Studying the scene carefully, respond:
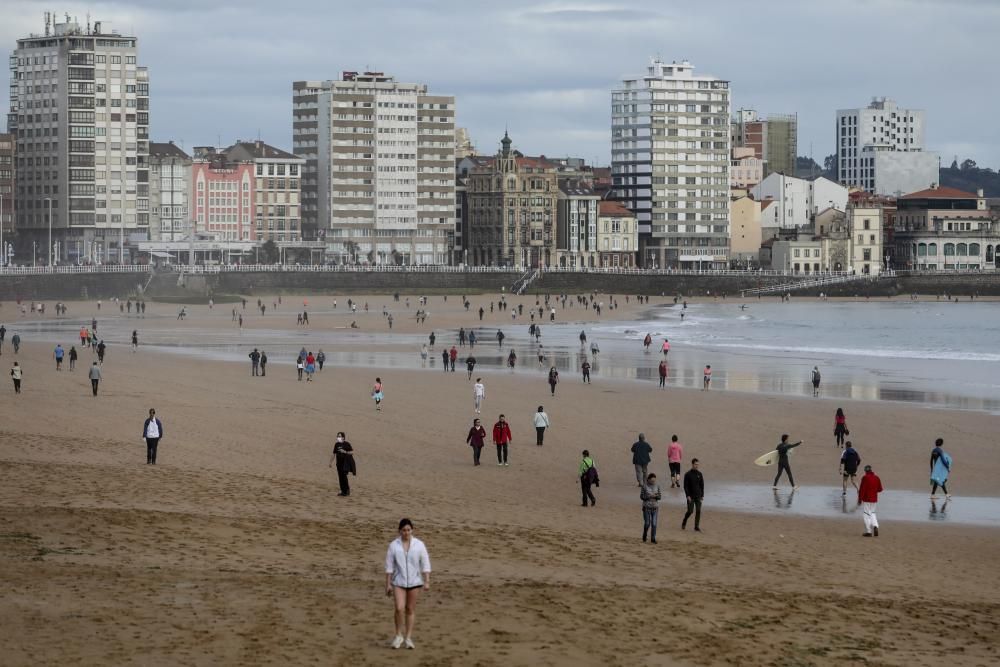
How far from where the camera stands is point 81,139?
13362cm

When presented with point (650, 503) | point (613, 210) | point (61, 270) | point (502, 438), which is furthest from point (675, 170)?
point (650, 503)

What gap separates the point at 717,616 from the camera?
44.6ft

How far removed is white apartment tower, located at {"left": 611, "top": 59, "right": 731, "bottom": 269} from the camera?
158125 millimetres

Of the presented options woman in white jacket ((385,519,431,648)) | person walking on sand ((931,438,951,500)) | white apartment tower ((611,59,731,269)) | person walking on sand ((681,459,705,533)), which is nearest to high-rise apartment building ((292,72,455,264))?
white apartment tower ((611,59,731,269))

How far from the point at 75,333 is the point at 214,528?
55.5 metres

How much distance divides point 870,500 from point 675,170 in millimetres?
141741

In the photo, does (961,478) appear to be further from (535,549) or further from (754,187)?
(754,187)

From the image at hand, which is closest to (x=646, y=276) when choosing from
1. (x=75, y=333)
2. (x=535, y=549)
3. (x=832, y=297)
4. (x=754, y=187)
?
(x=832, y=297)

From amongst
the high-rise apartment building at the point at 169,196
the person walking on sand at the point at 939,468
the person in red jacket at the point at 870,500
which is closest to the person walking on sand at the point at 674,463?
the person walking on sand at the point at 939,468

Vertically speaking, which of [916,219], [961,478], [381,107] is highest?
[381,107]

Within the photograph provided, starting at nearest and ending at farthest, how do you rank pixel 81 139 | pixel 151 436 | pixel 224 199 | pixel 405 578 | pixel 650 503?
pixel 405 578 < pixel 650 503 < pixel 151 436 < pixel 81 139 < pixel 224 199

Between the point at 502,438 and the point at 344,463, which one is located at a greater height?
the point at 344,463

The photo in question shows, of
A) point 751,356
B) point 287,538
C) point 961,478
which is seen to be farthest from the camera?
point 751,356

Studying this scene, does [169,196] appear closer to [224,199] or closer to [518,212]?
[224,199]
